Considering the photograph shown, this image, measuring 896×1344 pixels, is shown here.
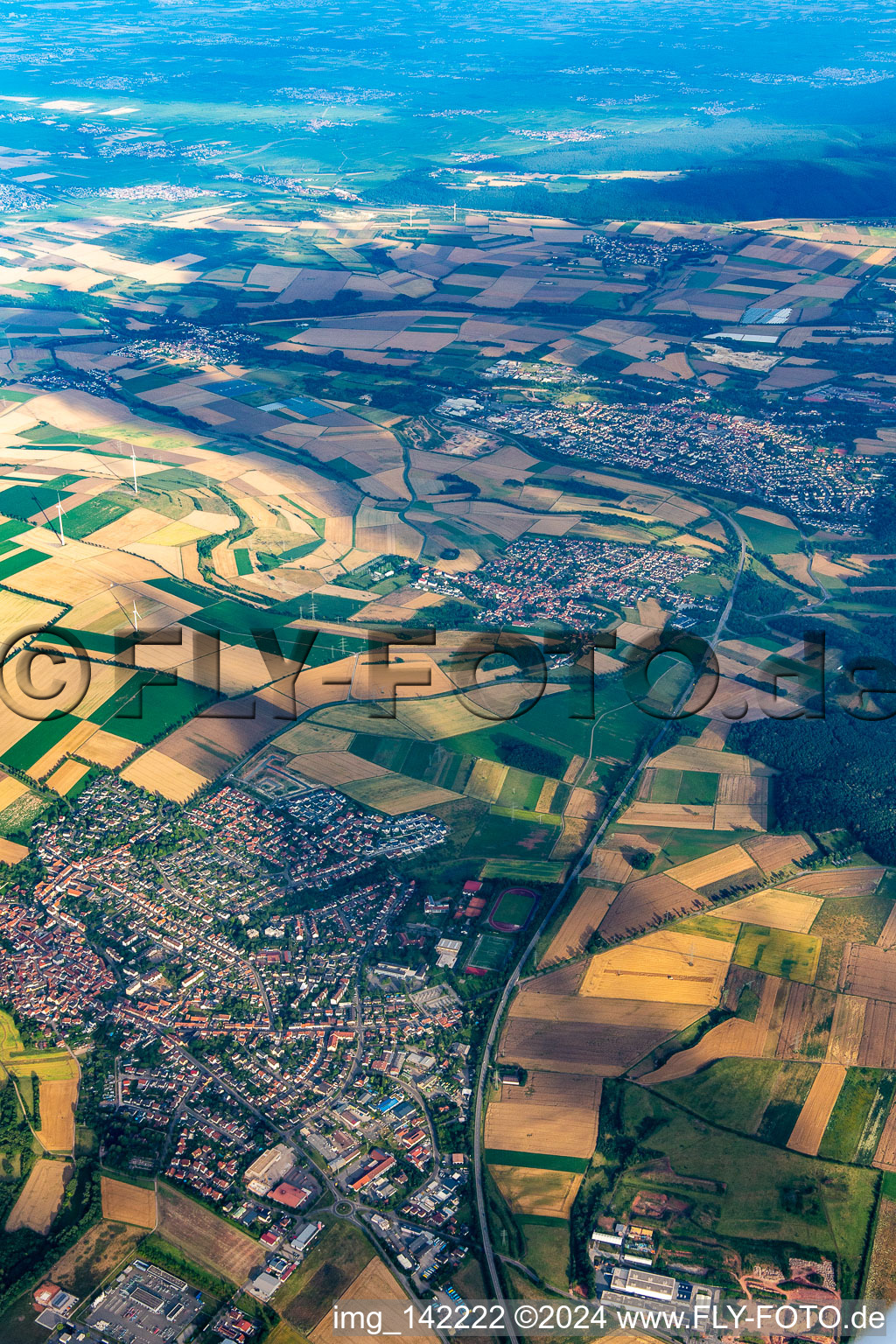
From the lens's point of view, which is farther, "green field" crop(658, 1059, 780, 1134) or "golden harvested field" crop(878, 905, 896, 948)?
"golden harvested field" crop(878, 905, 896, 948)

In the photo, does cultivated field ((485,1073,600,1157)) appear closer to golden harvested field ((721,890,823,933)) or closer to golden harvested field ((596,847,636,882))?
golden harvested field ((596,847,636,882))

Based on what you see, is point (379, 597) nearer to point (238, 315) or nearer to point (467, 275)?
point (238, 315)

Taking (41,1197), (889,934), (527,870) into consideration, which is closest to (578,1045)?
(527,870)

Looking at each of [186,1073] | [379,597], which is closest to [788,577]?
[379,597]

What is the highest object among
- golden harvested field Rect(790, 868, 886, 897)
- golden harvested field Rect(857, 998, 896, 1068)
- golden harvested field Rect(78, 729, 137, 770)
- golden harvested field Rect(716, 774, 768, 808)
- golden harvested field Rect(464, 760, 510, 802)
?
golden harvested field Rect(78, 729, 137, 770)

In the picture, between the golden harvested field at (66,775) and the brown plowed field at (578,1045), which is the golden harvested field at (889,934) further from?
the golden harvested field at (66,775)

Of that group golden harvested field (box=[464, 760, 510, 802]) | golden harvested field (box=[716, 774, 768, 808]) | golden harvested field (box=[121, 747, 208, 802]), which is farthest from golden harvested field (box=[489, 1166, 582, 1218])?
golden harvested field (box=[121, 747, 208, 802])
